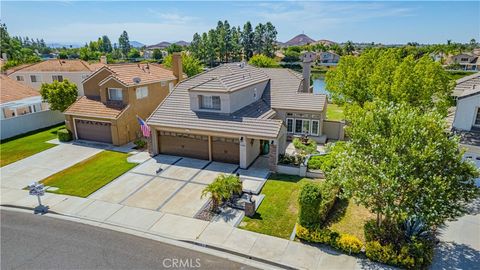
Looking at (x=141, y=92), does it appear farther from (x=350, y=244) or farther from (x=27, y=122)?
(x=350, y=244)

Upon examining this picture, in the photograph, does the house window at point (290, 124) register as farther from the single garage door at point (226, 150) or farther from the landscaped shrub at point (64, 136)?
the landscaped shrub at point (64, 136)

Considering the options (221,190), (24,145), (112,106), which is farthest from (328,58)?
(221,190)

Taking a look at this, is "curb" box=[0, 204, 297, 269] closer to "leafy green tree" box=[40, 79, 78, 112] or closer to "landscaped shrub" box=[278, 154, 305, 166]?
"landscaped shrub" box=[278, 154, 305, 166]

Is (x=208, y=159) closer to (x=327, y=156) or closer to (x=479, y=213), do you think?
(x=327, y=156)

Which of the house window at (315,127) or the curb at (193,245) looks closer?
the curb at (193,245)

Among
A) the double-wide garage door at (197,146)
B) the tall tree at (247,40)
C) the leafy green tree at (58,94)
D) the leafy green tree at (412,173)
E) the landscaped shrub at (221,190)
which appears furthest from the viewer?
the tall tree at (247,40)

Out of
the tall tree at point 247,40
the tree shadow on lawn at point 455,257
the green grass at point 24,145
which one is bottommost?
the tree shadow on lawn at point 455,257

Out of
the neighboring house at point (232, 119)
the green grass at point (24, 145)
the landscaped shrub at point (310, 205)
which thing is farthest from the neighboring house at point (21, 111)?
the landscaped shrub at point (310, 205)
